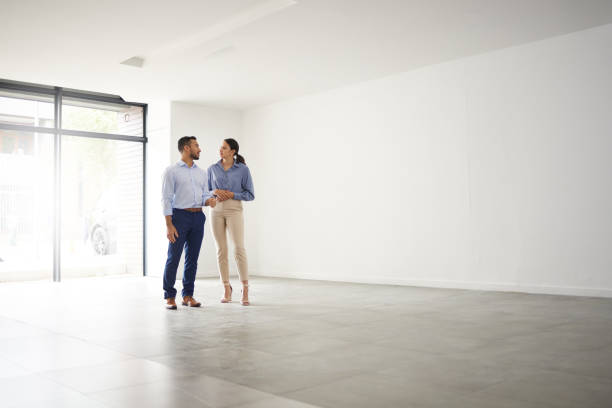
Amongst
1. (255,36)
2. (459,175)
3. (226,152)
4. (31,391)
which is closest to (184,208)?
(226,152)

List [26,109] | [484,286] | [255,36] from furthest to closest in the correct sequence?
[26,109]
[484,286]
[255,36]

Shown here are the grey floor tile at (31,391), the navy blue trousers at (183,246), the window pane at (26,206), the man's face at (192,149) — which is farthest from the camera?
the window pane at (26,206)

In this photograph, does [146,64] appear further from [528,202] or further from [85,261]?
[528,202]

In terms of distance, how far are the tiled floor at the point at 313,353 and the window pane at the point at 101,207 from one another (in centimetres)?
335

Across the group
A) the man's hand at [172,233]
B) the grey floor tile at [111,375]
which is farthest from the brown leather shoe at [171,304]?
the grey floor tile at [111,375]

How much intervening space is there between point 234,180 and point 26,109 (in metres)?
4.85

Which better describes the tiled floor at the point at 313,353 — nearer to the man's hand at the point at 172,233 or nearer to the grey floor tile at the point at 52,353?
the grey floor tile at the point at 52,353

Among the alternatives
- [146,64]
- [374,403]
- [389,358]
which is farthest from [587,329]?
[146,64]

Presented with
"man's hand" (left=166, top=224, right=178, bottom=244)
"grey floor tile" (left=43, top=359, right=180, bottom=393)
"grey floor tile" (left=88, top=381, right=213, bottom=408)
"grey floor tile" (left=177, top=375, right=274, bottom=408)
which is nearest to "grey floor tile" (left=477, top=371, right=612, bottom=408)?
"grey floor tile" (left=177, top=375, right=274, bottom=408)

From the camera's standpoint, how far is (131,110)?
966cm

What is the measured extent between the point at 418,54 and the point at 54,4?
3.99 meters

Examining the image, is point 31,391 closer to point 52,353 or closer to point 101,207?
point 52,353

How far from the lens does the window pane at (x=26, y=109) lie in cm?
840

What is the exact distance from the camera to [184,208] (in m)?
5.16
